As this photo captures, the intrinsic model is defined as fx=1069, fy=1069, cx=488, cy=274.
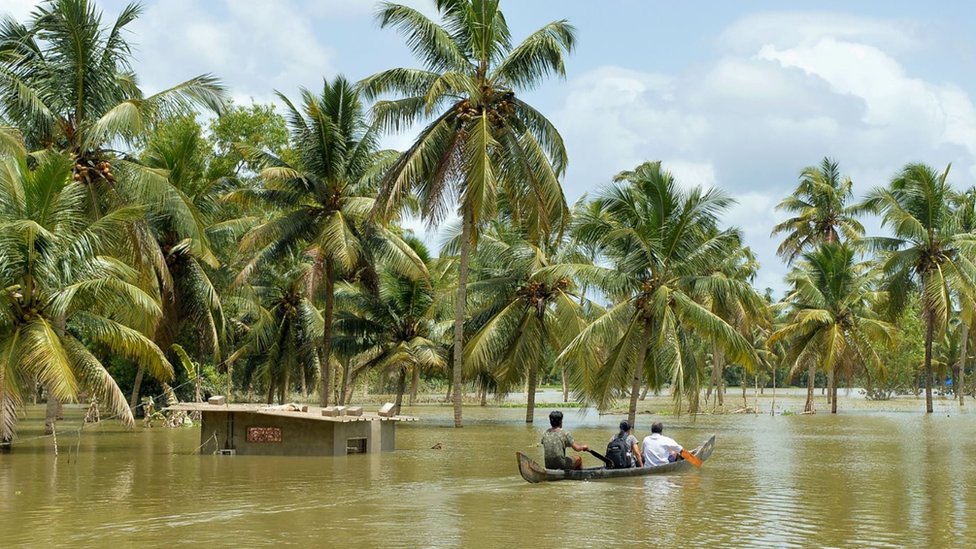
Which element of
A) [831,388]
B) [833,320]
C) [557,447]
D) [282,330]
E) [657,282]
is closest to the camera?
[557,447]

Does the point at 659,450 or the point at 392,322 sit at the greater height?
the point at 392,322

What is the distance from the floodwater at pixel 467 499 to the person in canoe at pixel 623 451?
0.49 m

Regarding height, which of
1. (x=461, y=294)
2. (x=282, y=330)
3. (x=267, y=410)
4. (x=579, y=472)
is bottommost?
(x=579, y=472)

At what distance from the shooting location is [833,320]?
4469cm

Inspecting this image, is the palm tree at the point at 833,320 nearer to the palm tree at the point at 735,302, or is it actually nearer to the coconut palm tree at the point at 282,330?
the palm tree at the point at 735,302

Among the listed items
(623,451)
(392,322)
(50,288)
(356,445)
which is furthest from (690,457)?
(392,322)

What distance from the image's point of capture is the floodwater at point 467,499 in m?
12.7

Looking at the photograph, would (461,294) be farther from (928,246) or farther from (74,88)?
(928,246)

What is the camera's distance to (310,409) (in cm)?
2466

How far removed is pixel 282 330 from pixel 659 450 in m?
24.7

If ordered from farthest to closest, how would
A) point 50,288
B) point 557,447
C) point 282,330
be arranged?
point 282,330 → point 50,288 → point 557,447

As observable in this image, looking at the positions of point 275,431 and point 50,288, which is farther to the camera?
point 275,431

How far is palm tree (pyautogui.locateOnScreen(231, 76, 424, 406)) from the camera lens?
32.6 metres

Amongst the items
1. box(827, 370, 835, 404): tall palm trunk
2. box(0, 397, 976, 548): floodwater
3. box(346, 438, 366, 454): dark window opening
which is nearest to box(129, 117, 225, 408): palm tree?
box(0, 397, 976, 548): floodwater
